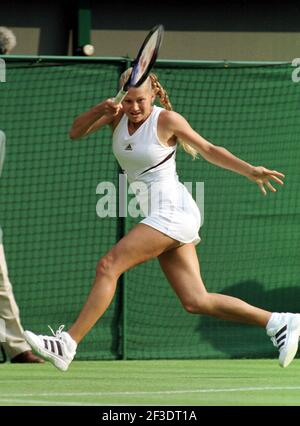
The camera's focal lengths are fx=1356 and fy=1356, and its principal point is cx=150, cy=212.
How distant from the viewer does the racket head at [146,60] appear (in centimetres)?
833

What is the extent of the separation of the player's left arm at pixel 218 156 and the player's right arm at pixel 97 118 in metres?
0.34

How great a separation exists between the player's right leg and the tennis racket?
0.93m

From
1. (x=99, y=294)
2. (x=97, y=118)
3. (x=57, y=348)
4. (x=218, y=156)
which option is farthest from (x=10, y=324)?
(x=218, y=156)

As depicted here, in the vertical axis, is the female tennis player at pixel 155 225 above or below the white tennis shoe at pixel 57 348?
above

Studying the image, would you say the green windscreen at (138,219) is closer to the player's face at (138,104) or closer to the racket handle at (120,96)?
the player's face at (138,104)

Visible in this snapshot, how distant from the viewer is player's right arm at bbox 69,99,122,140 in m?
8.60

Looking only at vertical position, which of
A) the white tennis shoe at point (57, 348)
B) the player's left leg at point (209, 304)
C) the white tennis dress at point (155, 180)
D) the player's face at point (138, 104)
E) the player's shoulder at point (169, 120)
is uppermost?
the player's face at point (138, 104)

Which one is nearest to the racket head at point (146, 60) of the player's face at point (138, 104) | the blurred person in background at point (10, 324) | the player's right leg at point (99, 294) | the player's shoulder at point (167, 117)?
the player's face at point (138, 104)

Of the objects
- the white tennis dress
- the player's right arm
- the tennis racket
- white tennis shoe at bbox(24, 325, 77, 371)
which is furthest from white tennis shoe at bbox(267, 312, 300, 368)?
the tennis racket

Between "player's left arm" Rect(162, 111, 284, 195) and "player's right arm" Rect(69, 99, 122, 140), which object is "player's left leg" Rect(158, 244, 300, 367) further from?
"player's right arm" Rect(69, 99, 122, 140)

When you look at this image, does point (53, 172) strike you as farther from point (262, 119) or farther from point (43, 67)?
point (262, 119)

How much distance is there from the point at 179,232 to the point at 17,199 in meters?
2.88

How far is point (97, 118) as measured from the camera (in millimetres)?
8680

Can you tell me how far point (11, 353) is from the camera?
10.7 metres
